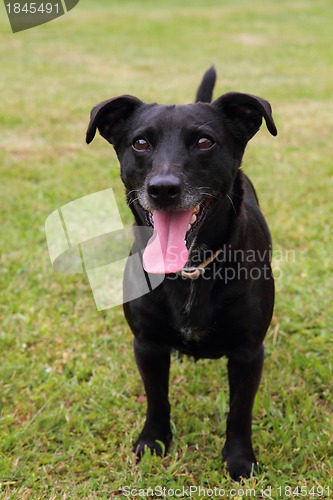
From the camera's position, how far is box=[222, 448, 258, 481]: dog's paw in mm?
2533

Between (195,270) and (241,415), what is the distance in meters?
0.71

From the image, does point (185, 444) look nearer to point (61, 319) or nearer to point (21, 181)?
point (61, 319)

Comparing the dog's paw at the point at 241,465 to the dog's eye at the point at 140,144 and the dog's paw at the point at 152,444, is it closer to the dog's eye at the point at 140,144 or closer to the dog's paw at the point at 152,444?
the dog's paw at the point at 152,444

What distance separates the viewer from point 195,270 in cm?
231

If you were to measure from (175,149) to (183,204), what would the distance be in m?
0.23

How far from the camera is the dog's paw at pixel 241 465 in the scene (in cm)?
253

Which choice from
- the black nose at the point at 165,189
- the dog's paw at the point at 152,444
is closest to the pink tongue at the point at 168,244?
the black nose at the point at 165,189

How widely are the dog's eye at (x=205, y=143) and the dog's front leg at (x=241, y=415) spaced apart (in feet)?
2.92

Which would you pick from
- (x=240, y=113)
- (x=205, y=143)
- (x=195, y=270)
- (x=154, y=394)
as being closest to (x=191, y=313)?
(x=195, y=270)

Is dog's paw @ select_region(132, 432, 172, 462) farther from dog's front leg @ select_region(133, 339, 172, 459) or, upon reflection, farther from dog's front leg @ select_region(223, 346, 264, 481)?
dog's front leg @ select_region(223, 346, 264, 481)

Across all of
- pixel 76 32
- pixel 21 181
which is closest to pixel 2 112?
pixel 21 181

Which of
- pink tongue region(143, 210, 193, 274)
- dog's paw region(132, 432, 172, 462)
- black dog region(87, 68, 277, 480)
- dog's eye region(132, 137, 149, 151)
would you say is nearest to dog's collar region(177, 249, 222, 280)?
black dog region(87, 68, 277, 480)

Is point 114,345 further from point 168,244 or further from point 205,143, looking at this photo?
point 205,143

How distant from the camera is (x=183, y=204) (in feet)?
6.82
